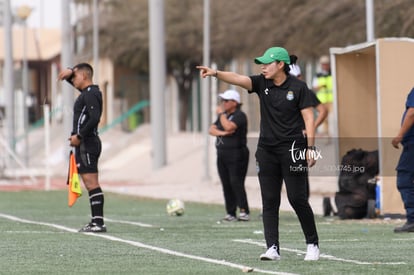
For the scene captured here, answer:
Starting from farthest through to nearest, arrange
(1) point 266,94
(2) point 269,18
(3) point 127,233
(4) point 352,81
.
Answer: (2) point 269,18
(4) point 352,81
(3) point 127,233
(1) point 266,94

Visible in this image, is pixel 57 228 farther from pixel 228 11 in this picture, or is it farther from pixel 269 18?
pixel 228 11

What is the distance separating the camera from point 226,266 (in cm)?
1120

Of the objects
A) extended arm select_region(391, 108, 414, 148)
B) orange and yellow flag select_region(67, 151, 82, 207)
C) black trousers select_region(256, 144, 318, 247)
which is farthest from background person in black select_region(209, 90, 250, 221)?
black trousers select_region(256, 144, 318, 247)

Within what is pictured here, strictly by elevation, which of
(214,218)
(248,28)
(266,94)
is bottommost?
(214,218)

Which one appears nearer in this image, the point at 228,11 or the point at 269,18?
the point at 269,18

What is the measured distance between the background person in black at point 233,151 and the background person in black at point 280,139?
20.8 ft

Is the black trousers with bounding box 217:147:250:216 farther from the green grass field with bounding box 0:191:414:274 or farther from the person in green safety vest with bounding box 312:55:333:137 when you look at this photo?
the person in green safety vest with bounding box 312:55:333:137

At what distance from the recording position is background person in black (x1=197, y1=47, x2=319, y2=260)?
11.8m

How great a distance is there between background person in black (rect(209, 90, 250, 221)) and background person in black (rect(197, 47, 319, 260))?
20.8 feet

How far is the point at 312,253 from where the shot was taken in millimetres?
11703

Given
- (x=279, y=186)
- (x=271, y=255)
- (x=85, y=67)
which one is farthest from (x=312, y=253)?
(x=85, y=67)

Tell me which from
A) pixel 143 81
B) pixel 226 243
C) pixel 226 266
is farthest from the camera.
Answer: pixel 143 81

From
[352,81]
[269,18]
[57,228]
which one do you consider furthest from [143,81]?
[57,228]

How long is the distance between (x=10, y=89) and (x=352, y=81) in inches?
949
